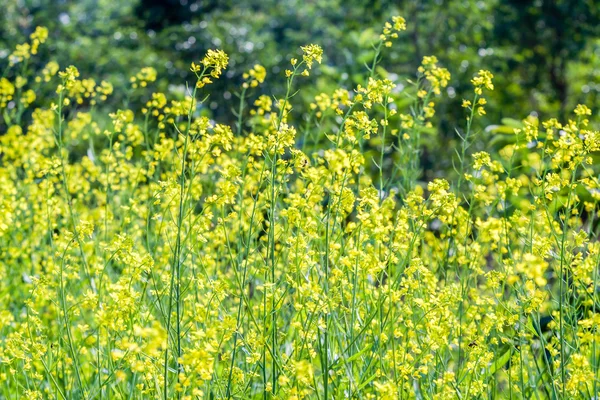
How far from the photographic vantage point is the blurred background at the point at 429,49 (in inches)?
350

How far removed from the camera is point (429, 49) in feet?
30.6

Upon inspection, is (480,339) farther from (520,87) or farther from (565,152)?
(520,87)

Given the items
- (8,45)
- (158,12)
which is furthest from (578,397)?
(8,45)

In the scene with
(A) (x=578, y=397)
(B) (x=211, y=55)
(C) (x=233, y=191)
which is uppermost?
(B) (x=211, y=55)

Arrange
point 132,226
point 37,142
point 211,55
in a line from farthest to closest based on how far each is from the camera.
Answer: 1. point 37,142
2. point 132,226
3. point 211,55

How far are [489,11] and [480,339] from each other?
7.83 metres

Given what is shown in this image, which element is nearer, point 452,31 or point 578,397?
point 578,397

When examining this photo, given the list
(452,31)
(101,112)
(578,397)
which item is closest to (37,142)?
(578,397)

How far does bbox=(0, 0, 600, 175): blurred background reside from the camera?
8.90 m

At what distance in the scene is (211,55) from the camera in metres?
2.08

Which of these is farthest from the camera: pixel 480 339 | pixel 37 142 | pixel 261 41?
pixel 261 41

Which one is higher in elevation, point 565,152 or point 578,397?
point 565,152

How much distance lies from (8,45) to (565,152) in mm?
11101

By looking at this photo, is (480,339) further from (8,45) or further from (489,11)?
(8,45)
